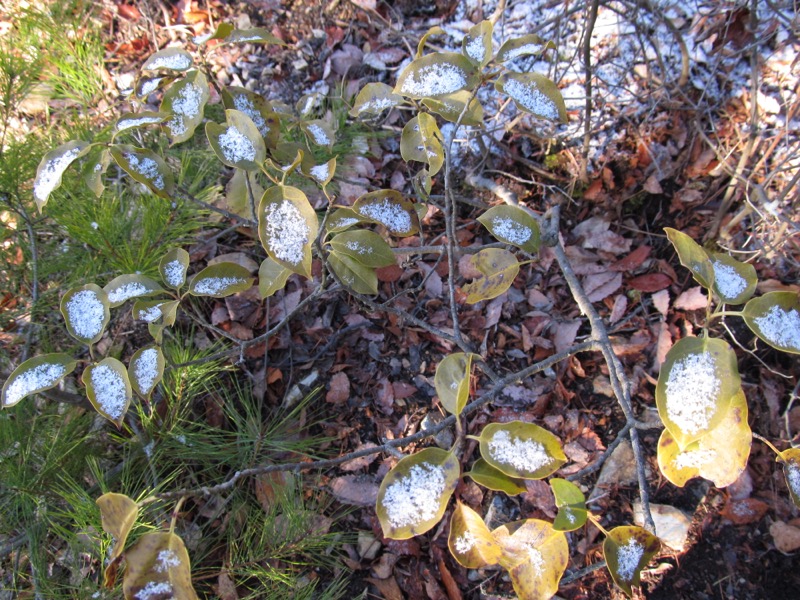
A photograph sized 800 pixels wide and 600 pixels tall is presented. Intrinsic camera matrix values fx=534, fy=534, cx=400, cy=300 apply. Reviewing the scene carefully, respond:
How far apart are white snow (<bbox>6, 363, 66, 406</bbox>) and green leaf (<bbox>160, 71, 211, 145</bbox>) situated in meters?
0.47

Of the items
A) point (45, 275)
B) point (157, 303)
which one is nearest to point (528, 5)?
point (157, 303)

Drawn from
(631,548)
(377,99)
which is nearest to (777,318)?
(631,548)

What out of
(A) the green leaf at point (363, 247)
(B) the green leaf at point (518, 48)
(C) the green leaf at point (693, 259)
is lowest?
(A) the green leaf at point (363, 247)

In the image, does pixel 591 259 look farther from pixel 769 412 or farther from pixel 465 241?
pixel 769 412

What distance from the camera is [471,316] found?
1602mm

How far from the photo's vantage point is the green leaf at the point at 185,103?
3.43ft

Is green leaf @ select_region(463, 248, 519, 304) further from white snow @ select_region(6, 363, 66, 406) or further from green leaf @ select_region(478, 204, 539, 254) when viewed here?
white snow @ select_region(6, 363, 66, 406)

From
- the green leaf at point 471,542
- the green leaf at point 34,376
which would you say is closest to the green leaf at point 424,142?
the green leaf at point 471,542

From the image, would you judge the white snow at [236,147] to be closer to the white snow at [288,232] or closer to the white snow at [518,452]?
the white snow at [288,232]

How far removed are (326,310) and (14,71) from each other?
44.2 inches

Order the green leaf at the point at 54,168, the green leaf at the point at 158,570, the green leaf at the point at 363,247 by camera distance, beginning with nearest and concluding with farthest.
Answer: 1. the green leaf at the point at 158,570
2. the green leaf at the point at 54,168
3. the green leaf at the point at 363,247

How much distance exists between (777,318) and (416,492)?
60 centimetres

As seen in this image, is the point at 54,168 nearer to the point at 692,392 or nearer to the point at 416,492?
the point at 416,492

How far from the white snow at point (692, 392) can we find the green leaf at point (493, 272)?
0.38 m
